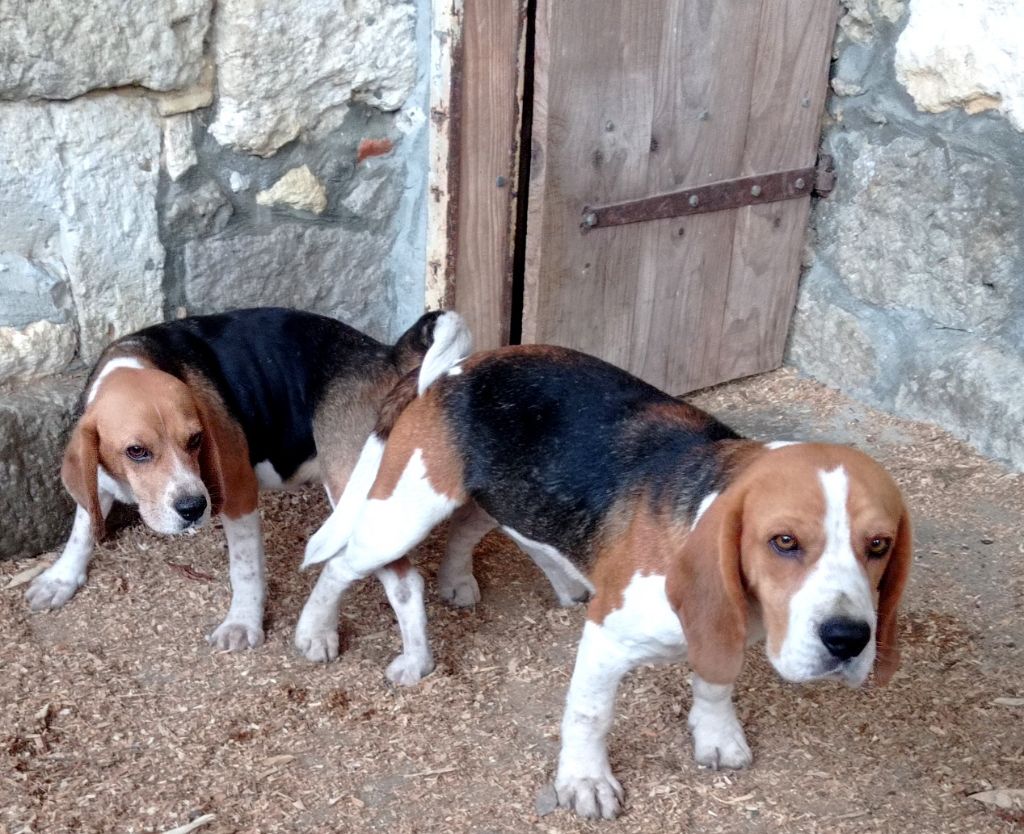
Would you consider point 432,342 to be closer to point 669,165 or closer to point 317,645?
point 317,645

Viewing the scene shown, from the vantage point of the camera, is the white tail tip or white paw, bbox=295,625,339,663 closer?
the white tail tip

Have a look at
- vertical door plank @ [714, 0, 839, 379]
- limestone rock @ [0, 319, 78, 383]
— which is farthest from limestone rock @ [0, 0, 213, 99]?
vertical door plank @ [714, 0, 839, 379]

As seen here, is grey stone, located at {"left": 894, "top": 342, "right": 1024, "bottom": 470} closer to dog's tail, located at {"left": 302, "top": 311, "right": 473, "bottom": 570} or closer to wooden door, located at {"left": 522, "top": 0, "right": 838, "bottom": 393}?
wooden door, located at {"left": 522, "top": 0, "right": 838, "bottom": 393}

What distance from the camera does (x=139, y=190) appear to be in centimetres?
411

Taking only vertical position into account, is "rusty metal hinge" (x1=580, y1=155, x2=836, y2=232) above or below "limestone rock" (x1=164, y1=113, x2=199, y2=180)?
below

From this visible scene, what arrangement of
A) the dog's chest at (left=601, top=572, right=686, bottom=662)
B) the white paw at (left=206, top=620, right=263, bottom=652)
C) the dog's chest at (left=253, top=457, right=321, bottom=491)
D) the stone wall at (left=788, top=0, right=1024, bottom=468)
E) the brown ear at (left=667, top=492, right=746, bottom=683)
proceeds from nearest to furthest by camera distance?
1. the brown ear at (left=667, top=492, right=746, bottom=683)
2. the dog's chest at (left=601, top=572, right=686, bottom=662)
3. the white paw at (left=206, top=620, right=263, bottom=652)
4. the dog's chest at (left=253, top=457, right=321, bottom=491)
5. the stone wall at (left=788, top=0, right=1024, bottom=468)

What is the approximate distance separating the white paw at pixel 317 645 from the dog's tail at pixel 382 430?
0.29m

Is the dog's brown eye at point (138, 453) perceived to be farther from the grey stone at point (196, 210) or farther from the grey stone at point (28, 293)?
the grey stone at point (196, 210)

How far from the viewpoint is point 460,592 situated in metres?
4.09

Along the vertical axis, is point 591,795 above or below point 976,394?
below

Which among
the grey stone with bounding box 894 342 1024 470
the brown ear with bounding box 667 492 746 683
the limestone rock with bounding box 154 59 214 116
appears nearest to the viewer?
the brown ear with bounding box 667 492 746 683

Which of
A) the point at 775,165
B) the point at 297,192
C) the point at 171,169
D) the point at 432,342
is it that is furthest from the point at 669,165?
the point at 171,169

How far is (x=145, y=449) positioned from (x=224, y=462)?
37 centimetres

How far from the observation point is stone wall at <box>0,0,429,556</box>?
387 centimetres
